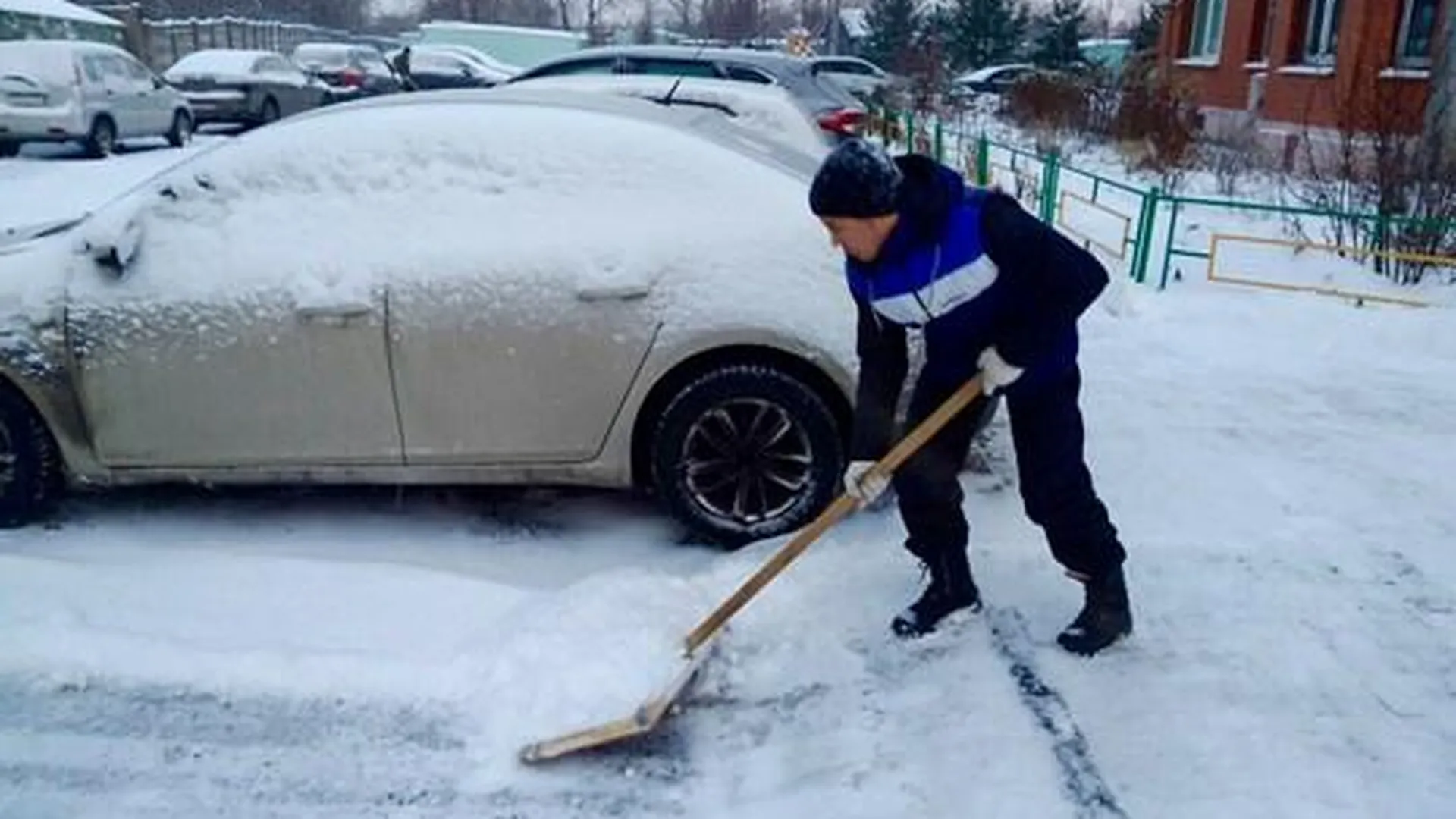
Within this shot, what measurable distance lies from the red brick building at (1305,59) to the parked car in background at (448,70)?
15577 mm

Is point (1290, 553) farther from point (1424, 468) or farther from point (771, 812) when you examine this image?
point (771, 812)

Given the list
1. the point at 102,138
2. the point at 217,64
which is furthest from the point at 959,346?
the point at 217,64

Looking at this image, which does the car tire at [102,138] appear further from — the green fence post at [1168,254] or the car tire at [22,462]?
the green fence post at [1168,254]

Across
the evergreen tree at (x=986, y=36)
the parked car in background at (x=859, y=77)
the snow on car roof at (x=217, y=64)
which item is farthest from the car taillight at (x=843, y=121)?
the evergreen tree at (x=986, y=36)

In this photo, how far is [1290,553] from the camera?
12.3 feet

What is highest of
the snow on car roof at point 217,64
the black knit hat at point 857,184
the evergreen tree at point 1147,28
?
the evergreen tree at point 1147,28

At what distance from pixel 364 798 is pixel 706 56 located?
28.3 feet

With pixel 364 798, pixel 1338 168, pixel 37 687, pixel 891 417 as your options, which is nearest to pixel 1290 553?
pixel 891 417

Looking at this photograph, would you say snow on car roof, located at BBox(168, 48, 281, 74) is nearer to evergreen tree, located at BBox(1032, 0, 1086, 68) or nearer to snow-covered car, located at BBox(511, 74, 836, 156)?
snow-covered car, located at BBox(511, 74, 836, 156)

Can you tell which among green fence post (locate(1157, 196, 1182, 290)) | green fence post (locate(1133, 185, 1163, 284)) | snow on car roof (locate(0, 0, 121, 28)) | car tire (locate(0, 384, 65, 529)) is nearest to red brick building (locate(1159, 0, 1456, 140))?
green fence post (locate(1157, 196, 1182, 290))

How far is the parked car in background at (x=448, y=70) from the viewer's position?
92.4ft

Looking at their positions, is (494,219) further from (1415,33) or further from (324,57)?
(324,57)

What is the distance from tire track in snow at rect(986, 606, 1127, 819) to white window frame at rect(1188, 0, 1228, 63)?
66.1 feet

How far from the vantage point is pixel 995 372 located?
287 cm
